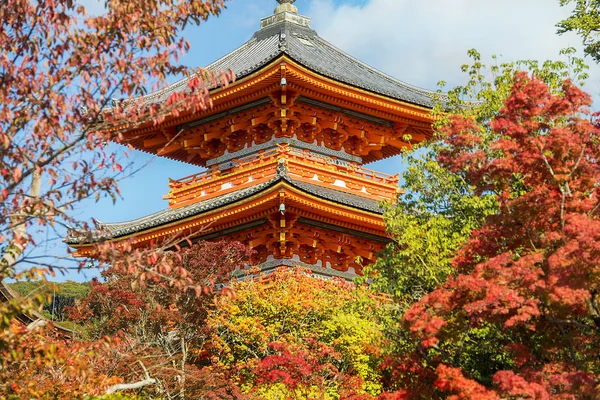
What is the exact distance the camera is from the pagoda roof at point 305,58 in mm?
25625

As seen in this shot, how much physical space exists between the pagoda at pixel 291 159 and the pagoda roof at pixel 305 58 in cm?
9

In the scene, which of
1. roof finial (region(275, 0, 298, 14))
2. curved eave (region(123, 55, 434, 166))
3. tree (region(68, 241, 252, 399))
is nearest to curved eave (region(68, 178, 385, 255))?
tree (region(68, 241, 252, 399))

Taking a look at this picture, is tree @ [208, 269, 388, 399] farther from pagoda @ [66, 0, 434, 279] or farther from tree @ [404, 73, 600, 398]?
tree @ [404, 73, 600, 398]

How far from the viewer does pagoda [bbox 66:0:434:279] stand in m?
22.5

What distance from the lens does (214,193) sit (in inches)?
973

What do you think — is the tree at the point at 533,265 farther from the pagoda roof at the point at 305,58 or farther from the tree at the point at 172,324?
the pagoda roof at the point at 305,58

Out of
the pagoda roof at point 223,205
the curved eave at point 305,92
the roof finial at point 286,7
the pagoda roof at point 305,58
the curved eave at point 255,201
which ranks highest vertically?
the roof finial at point 286,7

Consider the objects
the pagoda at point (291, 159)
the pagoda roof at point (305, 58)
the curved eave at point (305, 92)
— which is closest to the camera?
the pagoda at point (291, 159)

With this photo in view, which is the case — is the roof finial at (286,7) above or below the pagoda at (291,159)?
above

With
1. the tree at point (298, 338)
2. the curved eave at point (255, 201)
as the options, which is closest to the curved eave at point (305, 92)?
the curved eave at point (255, 201)

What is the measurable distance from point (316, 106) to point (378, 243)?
13.0 ft

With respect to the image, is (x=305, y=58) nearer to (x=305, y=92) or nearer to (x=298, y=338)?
(x=305, y=92)

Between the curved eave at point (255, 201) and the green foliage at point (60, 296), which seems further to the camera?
the green foliage at point (60, 296)

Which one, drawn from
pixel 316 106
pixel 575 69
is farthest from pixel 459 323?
pixel 316 106
